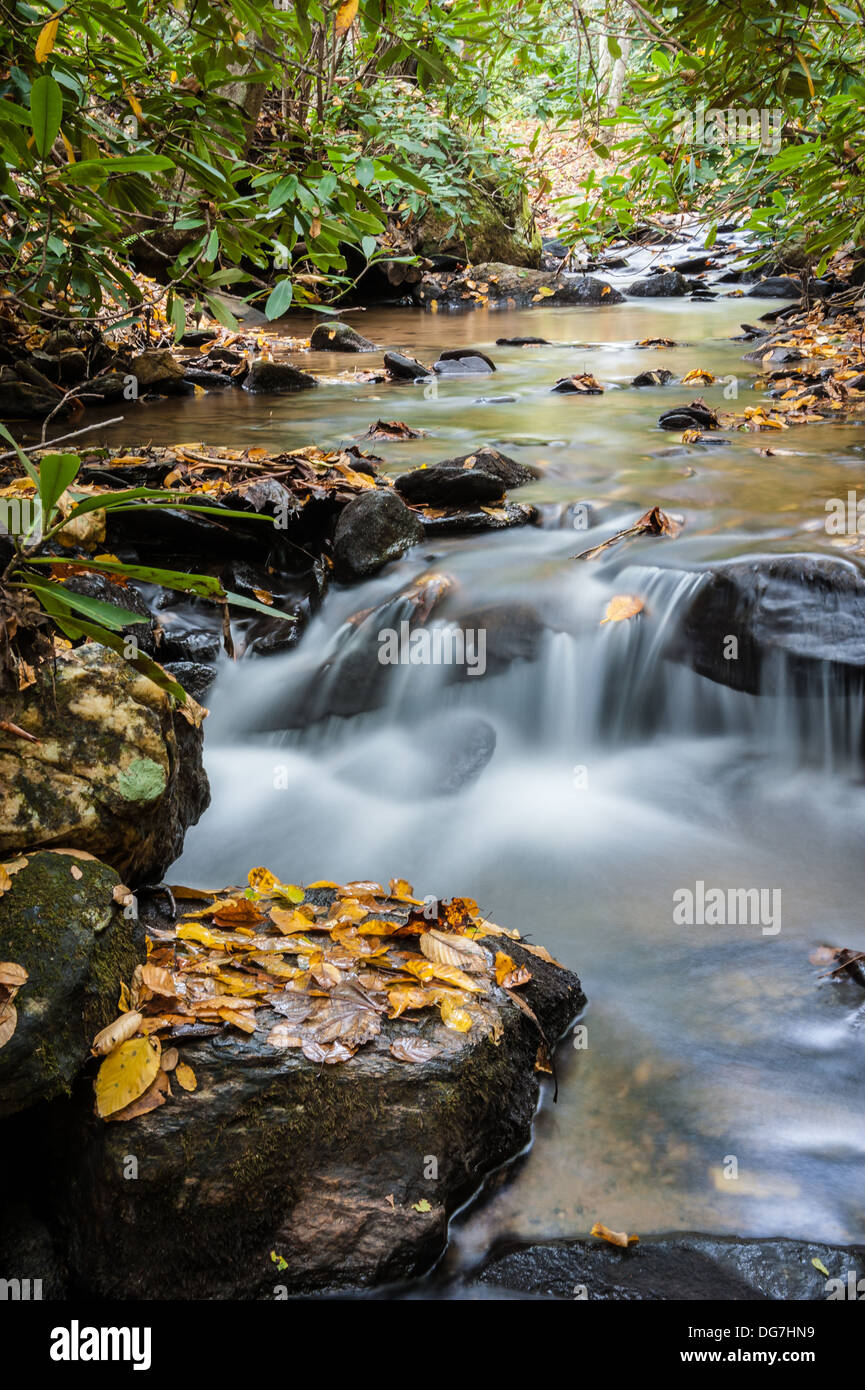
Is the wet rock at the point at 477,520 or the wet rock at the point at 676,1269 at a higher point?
the wet rock at the point at 477,520

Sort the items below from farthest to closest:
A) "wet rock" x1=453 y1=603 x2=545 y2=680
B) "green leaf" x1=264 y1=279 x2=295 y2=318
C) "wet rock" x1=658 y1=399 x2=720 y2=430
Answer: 1. "wet rock" x1=658 y1=399 x2=720 y2=430
2. "wet rock" x1=453 y1=603 x2=545 y2=680
3. "green leaf" x1=264 y1=279 x2=295 y2=318

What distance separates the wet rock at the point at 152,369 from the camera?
9.59 meters

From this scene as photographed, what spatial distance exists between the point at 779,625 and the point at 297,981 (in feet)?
10.2

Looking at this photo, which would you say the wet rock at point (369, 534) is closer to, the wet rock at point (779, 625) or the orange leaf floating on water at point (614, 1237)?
the wet rock at point (779, 625)

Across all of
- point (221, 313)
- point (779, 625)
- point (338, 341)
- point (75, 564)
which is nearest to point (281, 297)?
point (221, 313)

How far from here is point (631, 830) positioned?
12.9 ft

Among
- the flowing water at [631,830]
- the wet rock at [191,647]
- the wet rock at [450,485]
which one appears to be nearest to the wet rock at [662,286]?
the flowing water at [631,830]

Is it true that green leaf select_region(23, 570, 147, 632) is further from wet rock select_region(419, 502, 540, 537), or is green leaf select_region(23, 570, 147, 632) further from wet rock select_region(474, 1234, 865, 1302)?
wet rock select_region(419, 502, 540, 537)

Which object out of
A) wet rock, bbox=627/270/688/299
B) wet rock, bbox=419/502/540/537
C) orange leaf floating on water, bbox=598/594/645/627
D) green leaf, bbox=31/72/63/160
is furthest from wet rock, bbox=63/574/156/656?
wet rock, bbox=627/270/688/299

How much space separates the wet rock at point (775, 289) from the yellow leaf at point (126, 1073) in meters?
19.4

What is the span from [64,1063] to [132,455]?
517 centimetres

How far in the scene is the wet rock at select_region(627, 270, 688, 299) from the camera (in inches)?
783

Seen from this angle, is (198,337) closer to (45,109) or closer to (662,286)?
(45,109)

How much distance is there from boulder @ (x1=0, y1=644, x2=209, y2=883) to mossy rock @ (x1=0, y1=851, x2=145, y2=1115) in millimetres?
167
